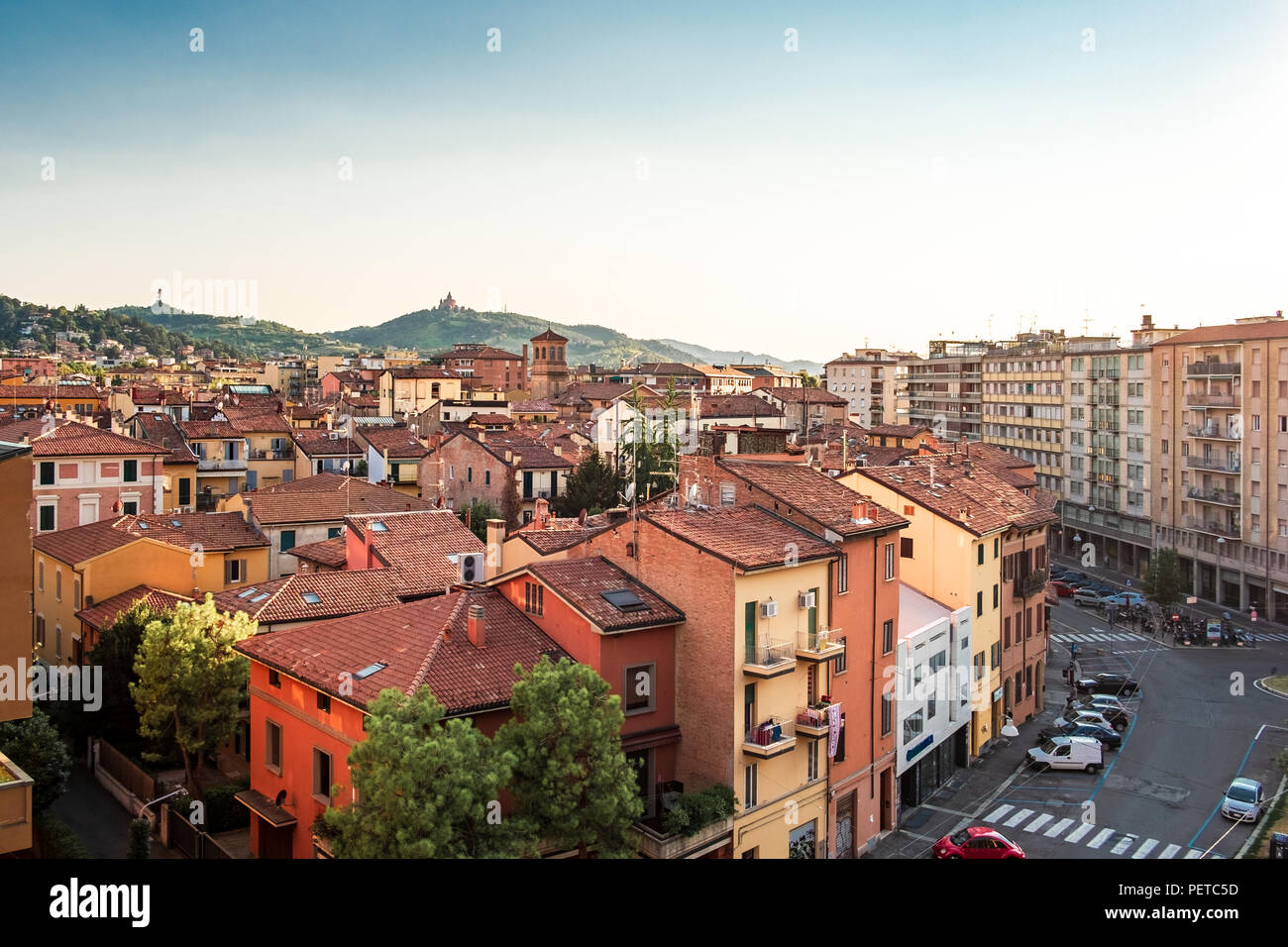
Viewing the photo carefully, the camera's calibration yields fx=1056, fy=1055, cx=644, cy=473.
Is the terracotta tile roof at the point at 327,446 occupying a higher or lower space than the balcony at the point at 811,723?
higher

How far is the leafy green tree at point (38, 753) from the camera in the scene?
19578 mm

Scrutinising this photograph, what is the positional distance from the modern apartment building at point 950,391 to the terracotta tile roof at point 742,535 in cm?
6846

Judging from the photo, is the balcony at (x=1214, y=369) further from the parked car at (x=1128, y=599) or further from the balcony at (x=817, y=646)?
the balcony at (x=817, y=646)

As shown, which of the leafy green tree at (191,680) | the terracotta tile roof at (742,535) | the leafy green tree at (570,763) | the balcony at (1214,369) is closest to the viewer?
the leafy green tree at (570,763)

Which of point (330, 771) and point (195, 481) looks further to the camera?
point (195, 481)

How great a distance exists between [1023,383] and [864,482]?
53.3 m

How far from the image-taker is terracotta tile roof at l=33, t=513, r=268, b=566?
31.2 metres

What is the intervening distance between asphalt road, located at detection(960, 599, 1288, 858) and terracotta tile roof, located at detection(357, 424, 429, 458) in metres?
32.8

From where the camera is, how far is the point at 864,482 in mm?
32500

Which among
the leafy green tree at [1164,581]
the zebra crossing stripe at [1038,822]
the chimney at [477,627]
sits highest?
the chimney at [477,627]

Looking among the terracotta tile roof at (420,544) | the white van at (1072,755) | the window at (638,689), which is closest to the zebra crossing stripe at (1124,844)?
the white van at (1072,755)

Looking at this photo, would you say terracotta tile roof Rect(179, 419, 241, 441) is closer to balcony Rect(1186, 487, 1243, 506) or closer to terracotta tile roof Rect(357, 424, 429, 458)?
terracotta tile roof Rect(357, 424, 429, 458)
